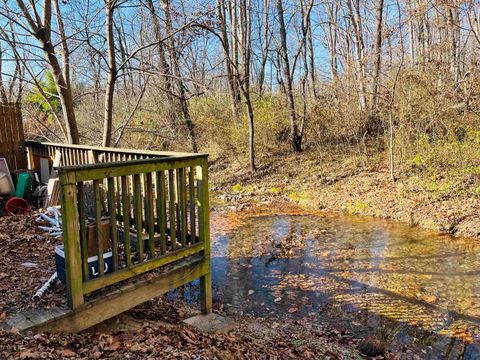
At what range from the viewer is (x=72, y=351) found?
2.68 meters

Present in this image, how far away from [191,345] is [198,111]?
44.1ft

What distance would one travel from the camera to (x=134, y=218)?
12.5 feet

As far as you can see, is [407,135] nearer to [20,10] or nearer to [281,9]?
[281,9]

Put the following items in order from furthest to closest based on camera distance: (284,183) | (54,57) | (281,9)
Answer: (281,9)
(284,183)
(54,57)

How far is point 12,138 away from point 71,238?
574 cm

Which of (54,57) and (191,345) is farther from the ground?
(54,57)

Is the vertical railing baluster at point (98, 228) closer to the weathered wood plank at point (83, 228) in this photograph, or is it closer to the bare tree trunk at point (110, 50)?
the weathered wood plank at point (83, 228)

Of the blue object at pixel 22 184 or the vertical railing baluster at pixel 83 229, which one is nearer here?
the vertical railing baluster at pixel 83 229

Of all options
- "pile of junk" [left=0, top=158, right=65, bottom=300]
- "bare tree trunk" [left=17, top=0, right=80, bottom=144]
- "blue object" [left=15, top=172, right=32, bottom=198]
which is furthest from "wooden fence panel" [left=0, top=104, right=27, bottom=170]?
"blue object" [left=15, top=172, right=32, bottom=198]

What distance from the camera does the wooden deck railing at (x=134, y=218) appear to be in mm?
2969

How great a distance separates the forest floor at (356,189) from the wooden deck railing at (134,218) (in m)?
5.90

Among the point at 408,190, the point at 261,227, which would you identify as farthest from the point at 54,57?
the point at 408,190

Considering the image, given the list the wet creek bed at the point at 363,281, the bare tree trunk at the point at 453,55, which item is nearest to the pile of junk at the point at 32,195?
the wet creek bed at the point at 363,281

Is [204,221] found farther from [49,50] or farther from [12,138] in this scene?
[12,138]
